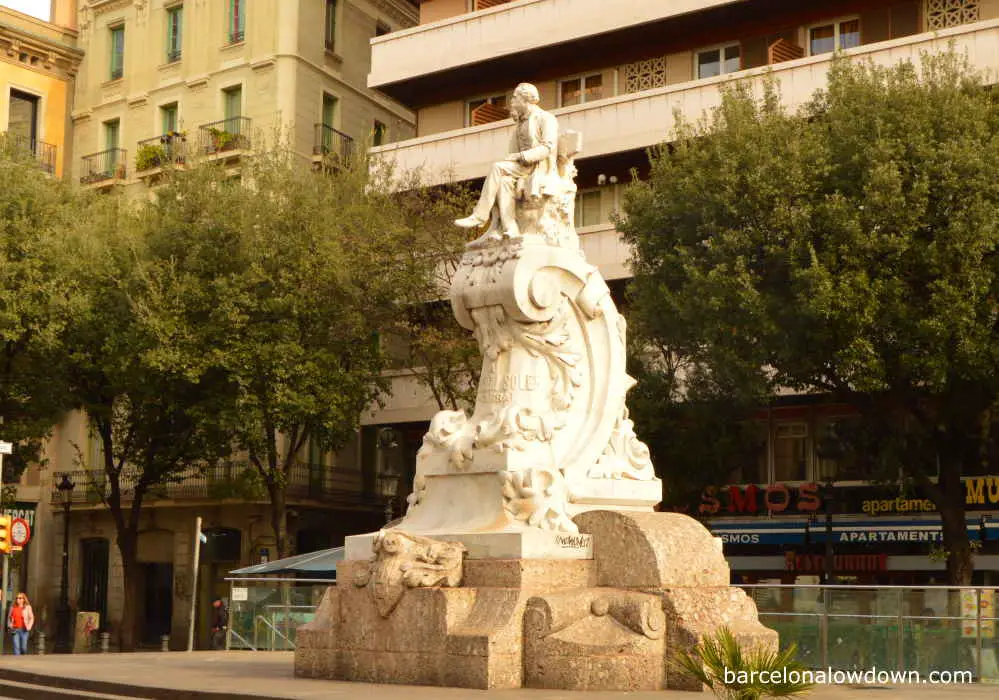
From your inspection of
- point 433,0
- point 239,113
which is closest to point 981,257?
point 433,0

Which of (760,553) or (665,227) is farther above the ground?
(665,227)

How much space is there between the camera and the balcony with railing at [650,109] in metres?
31.8

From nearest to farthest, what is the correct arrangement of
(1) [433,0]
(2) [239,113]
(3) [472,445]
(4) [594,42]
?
1. (3) [472,445]
2. (4) [594,42]
3. (1) [433,0]
4. (2) [239,113]

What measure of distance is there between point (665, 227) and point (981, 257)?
19.6 ft

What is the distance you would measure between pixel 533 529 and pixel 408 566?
1205mm

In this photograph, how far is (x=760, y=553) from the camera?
3816 centimetres

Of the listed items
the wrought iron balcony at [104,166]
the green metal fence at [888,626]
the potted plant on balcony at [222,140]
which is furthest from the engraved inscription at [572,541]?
the wrought iron balcony at [104,166]

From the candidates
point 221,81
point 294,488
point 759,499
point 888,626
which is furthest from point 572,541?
point 221,81

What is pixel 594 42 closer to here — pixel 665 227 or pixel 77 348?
pixel 665 227

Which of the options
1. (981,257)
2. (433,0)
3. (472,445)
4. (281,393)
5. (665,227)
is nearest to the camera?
(472,445)

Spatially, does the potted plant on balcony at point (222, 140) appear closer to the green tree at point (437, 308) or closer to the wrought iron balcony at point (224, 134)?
the wrought iron balcony at point (224, 134)

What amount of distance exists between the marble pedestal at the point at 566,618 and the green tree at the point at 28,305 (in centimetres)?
A: 1987

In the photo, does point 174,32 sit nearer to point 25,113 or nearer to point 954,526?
point 25,113

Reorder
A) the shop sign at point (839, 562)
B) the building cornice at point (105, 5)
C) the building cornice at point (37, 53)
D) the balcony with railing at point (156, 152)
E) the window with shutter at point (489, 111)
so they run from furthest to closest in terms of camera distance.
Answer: the building cornice at point (105, 5)
the building cornice at point (37, 53)
the balcony with railing at point (156, 152)
the window with shutter at point (489, 111)
the shop sign at point (839, 562)
